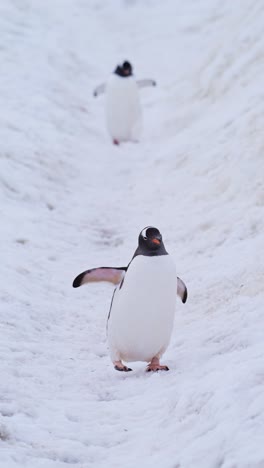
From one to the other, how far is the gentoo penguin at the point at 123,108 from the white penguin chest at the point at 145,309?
6.60 meters

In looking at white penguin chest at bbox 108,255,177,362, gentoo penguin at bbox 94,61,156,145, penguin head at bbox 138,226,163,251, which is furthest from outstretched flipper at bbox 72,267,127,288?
gentoo penguin at bbox 94,61,156,145

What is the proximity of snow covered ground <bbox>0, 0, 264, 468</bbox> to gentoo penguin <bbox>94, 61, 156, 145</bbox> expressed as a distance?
22 centimetres

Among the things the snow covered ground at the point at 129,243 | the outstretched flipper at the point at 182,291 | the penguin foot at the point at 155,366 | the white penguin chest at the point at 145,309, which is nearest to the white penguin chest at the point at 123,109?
the snow covered ground at the point at 129,243

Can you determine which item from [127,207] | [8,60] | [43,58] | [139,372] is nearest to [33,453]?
[139,372]

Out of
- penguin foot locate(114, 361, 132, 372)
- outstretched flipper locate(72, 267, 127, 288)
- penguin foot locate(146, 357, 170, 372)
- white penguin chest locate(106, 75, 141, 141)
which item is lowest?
white penguin chest locate(106, 75, 141, 141)

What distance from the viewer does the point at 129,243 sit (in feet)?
24.6

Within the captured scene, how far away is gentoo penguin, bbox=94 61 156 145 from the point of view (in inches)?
447

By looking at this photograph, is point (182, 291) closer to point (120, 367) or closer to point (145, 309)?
point (145, 309)

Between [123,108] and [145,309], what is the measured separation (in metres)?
6.95

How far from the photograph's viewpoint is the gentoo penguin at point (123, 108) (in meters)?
11.4

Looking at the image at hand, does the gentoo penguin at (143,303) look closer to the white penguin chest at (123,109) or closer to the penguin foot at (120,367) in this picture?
the penguin foot at (120,367)

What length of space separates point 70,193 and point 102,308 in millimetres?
2937

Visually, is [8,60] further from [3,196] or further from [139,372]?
[139,372]

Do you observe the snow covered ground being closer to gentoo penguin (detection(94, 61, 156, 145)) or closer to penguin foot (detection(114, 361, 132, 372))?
penguin foot (detection(114, 361, 132, 372))
